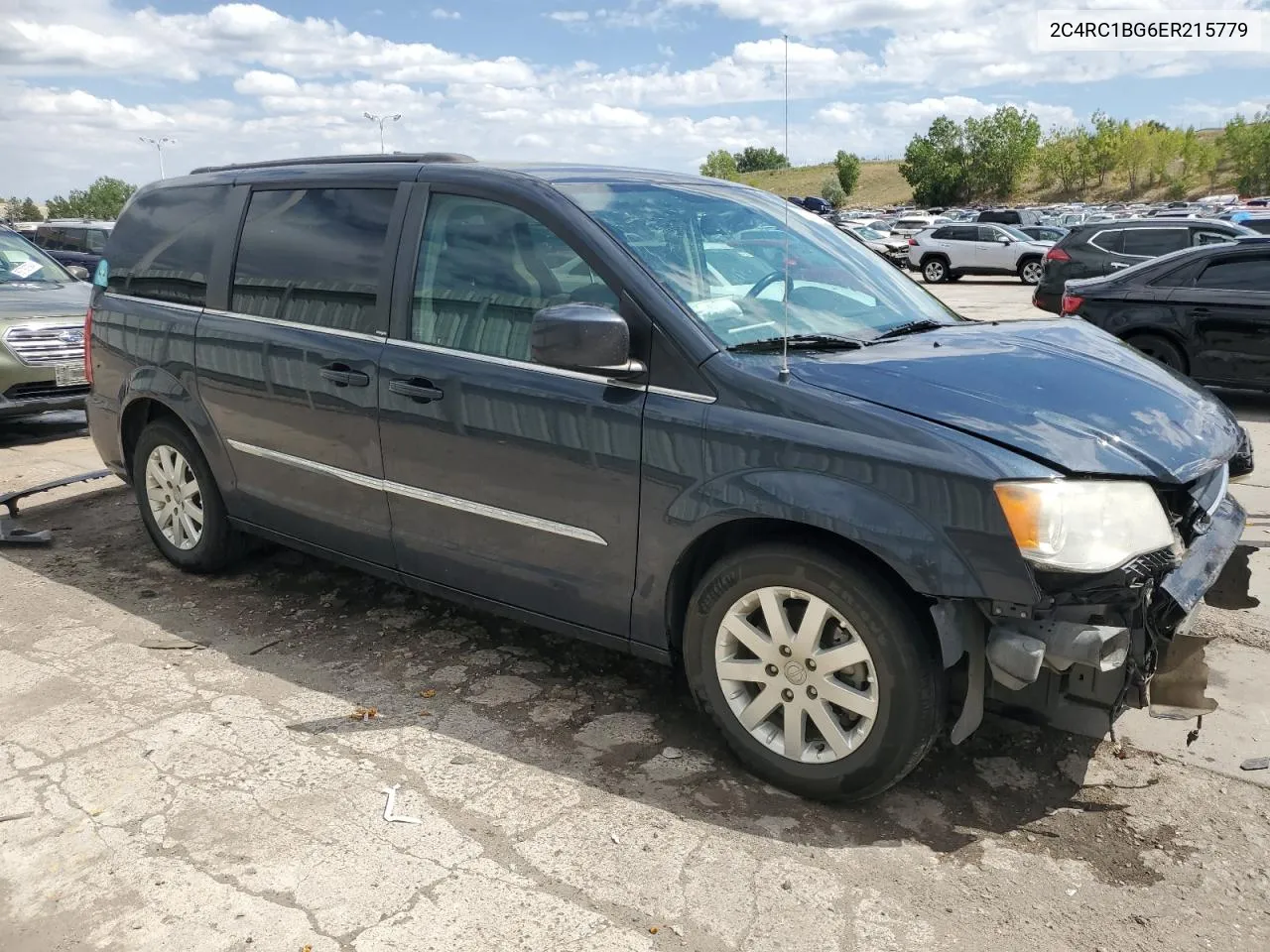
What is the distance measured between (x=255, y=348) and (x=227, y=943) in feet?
8.14

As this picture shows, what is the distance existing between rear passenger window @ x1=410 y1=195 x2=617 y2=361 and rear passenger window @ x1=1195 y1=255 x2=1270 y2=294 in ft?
25.2

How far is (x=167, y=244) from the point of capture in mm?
4855

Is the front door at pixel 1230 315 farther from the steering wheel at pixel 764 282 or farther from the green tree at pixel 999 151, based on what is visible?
the green tree at pixel 999 151

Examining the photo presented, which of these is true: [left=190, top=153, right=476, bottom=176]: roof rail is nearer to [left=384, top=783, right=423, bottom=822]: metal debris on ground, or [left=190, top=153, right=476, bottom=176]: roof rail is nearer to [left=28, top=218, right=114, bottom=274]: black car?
[left=384, top=783, right=423, bottom=822]: metal debris on ground

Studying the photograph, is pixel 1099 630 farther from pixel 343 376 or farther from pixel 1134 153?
pixel 1134 153

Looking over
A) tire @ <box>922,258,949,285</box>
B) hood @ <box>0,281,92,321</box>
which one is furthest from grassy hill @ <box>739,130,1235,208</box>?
hood @ <box>0,281,92,321</box>

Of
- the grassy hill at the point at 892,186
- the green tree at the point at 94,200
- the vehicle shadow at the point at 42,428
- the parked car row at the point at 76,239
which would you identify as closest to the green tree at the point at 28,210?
the green tree at the point at 94,200

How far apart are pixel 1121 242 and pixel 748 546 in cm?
1607

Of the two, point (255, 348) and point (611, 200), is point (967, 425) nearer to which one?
point (611, 200)

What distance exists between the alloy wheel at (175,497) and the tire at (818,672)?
110 inches

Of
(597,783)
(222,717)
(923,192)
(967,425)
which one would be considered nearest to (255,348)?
(222,717)

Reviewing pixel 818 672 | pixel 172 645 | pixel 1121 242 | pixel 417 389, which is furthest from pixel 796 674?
pixel 1121 242

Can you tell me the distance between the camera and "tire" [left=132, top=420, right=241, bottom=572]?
4.79 m

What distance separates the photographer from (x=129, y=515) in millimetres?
6180
